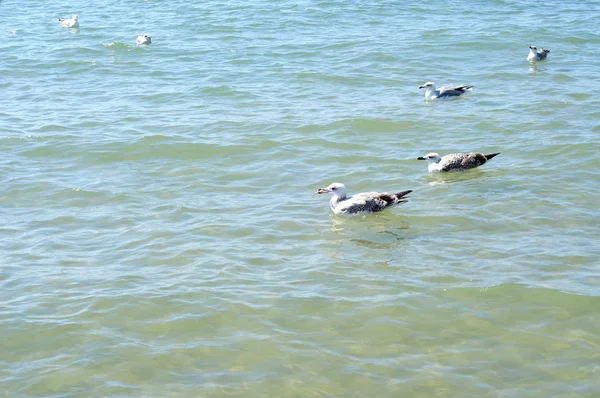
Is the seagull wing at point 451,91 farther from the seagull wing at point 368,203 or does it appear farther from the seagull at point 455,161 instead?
the seagull wing at point 368,203

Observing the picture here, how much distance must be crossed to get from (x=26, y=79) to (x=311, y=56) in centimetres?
700

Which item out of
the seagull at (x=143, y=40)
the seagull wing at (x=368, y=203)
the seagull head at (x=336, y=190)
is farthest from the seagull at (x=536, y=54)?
the seagull at (x=143, y=40)

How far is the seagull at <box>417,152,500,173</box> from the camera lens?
13.9m

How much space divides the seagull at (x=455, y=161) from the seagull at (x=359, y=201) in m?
1.57

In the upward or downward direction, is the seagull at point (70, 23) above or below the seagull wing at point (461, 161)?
above

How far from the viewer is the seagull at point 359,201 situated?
1230 centimetres

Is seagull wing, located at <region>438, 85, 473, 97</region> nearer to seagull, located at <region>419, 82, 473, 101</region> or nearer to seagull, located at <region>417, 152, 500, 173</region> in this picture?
seagull, located at <region>419, 82, 473, 101</region>

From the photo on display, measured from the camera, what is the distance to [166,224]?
12.1 meters

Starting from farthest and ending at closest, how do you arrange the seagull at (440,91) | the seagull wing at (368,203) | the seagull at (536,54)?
the seagull at (536,54) < the seagull at (440,91) < the seagull wing at (368,203)

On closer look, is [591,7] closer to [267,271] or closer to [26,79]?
[26,79]

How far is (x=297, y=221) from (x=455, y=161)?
3.24 metres

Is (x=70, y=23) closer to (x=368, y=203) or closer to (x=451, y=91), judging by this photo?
(x=451, y=91)

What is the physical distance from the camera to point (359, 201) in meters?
12.3

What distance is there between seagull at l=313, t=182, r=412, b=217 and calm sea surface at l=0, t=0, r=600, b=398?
0.19 metres
